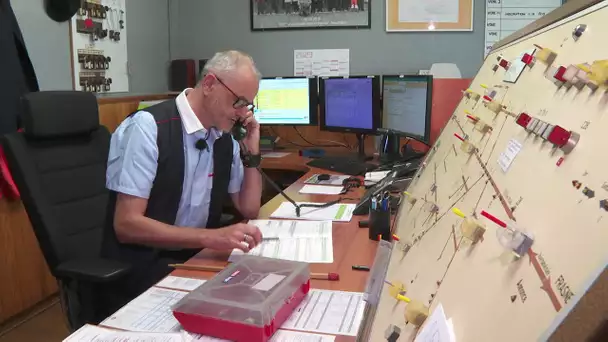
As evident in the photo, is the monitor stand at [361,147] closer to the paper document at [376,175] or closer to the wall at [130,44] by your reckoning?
the paper document at [376,175]

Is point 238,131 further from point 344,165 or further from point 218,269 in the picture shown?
point 344,165

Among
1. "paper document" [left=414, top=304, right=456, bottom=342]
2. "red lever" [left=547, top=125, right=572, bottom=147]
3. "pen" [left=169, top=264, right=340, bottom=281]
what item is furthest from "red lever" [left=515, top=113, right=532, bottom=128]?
"pen" [left=169, top=264, right=340, bottom=281]

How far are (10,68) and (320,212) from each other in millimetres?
1585

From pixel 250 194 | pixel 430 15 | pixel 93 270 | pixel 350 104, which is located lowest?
pixel 93 270

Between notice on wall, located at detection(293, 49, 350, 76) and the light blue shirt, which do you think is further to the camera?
notice on wall, located at detection(293, 49, 350, 76)

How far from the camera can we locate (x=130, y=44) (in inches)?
131

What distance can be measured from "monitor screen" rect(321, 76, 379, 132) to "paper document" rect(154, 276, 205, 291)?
1835 mm

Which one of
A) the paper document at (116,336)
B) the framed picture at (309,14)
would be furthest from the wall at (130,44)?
the paper document at (116,336)

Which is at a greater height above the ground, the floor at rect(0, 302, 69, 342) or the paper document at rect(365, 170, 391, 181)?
the paper document at rect(365, 170, 391, 181)

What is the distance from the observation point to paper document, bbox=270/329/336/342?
0.94 meters

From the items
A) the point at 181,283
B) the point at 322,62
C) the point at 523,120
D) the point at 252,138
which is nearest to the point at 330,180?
the point at 252,138

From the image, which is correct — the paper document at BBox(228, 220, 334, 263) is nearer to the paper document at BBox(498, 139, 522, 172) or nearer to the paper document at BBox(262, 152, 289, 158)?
the paper document at BBox(498, 139, 522, 172)

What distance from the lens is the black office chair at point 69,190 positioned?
1.50 meters

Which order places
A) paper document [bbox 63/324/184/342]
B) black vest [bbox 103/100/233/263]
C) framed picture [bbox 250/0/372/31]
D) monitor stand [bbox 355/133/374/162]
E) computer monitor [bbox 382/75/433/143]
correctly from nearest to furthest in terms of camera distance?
paper document [bbox 63/324/184/342], black vest [bbox 103/100/233/263], computer monitor [bbox 382/75/433/143], monitor stand [bbox 355/133/374/162], framed picture [bbox 250/0/372/31]
